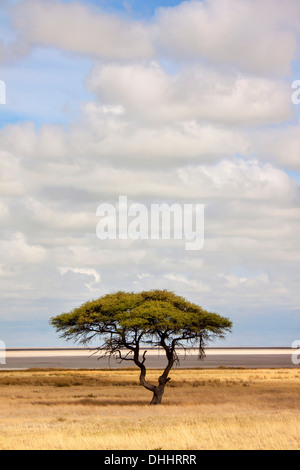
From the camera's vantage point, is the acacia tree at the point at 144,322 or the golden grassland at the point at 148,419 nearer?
the golden grassland at the point at 148,419

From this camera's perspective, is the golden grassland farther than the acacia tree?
No

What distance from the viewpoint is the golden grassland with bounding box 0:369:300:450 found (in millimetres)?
24562

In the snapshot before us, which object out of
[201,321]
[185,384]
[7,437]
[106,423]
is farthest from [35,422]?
[185,384]

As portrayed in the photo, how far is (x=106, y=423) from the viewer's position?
32.5 m

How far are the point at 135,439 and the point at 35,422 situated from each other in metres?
11.0

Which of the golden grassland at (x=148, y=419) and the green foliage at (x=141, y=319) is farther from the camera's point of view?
the green foliage at (x=141, y=319)

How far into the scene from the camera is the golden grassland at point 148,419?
2456 centimetres

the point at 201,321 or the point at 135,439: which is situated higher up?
the point at 201,321

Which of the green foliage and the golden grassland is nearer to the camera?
the golden grassland

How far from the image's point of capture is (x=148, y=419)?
3481 centimetres
